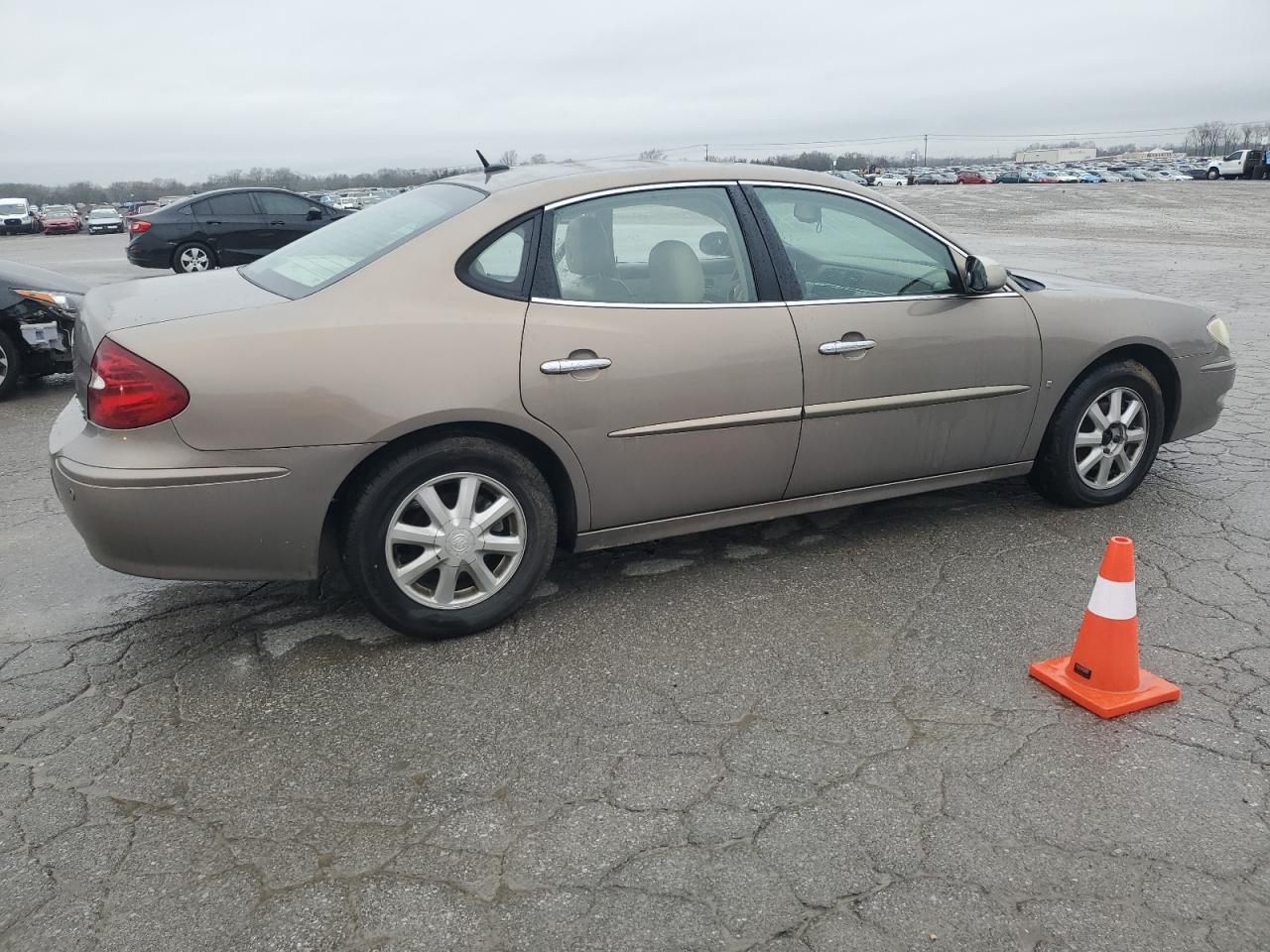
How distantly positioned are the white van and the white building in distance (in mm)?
142239

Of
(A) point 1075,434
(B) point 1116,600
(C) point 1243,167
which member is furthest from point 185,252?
(C) point 1243,167

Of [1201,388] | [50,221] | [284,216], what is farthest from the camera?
[50,221]

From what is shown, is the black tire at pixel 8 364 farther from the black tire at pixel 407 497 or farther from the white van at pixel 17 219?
the white van at pixel 17 219

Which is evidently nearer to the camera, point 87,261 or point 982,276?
point 982,276

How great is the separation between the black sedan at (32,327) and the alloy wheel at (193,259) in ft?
28.9

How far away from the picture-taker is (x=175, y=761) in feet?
9.59

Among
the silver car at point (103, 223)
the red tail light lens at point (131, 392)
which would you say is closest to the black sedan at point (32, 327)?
the red tail light lens at point (131, 392)

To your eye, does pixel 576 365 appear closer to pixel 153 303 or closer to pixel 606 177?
pixel 606 177

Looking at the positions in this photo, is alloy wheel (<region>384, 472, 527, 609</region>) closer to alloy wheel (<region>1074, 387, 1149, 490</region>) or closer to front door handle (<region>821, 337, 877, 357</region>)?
front door handle (<region>821, 337, 877, 357</region>)

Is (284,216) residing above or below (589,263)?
above

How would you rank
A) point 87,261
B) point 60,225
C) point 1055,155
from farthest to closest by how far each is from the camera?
point 1055,155
point 60,225
point 87,261

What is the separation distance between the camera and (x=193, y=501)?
10.5 ft

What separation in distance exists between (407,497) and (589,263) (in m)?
1.09

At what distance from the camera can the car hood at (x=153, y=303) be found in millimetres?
3377
